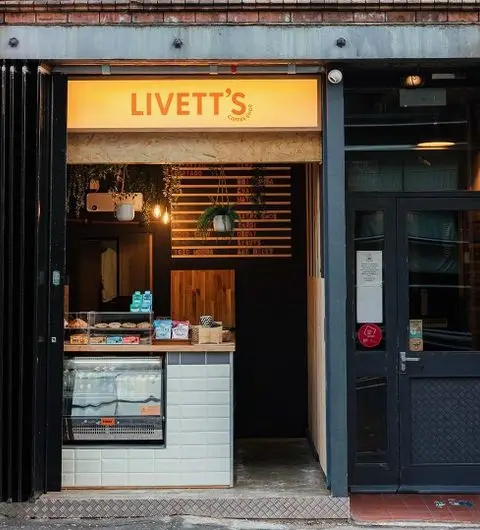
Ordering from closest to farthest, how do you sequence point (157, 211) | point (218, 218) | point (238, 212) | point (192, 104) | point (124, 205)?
point (192, 104)
point (218, 218)
point (124, 205)
point (157, 211)
point (238, 212)

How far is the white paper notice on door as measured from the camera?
19.1 feet

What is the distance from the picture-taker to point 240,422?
7.41 metres

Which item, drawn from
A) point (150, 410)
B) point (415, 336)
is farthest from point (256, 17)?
point (150, 410)

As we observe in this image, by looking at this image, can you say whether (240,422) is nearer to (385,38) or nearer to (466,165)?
(466,165)

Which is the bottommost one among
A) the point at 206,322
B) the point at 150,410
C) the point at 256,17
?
the point at 150,410

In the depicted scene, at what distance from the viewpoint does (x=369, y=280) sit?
5832 millimetres

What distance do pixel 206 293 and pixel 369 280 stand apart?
2.27 m

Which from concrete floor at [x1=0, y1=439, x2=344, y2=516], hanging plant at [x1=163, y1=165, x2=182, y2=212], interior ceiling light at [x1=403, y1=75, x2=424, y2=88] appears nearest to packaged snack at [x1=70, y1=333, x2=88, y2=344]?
concrete floor at [x1=0, y1=439, x2=344, y2=516]

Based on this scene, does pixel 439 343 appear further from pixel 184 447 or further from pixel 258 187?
pixel 258 187

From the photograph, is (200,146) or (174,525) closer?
(174,525)

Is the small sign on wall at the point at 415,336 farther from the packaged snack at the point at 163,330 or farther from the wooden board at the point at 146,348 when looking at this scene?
the packaged snack at the point at 163,330

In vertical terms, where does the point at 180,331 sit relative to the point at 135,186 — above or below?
below

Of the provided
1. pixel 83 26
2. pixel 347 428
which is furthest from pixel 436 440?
pixel 83 26

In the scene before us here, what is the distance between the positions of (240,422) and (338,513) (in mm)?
2258
